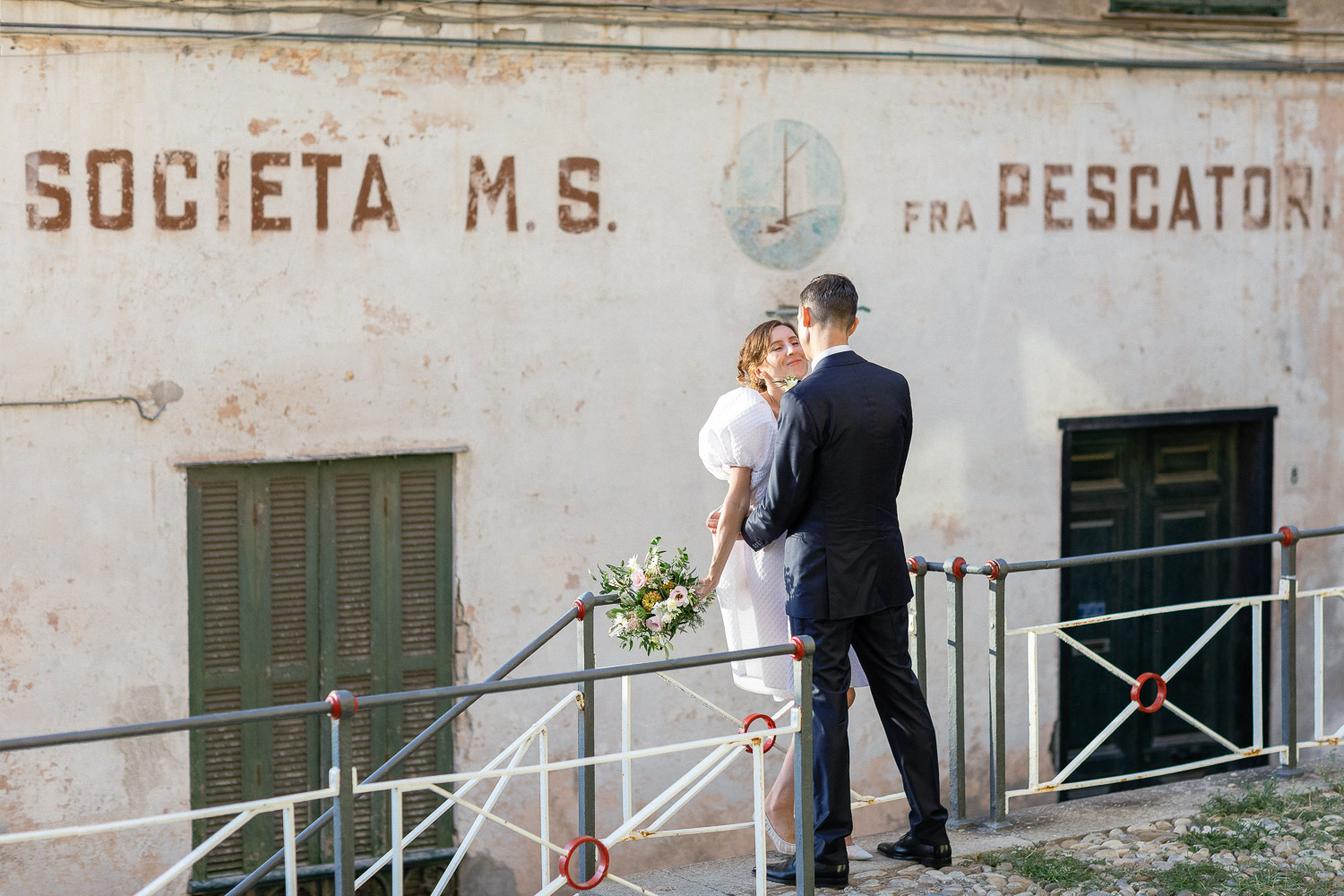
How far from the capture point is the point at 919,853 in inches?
195

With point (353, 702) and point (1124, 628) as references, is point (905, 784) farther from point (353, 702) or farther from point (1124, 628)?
point (1124, 628)

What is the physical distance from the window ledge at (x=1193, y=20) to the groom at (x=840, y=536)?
451 centimetres

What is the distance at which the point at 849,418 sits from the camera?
4.43 meters

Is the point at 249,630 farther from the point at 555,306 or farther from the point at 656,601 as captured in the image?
the point at 656,601

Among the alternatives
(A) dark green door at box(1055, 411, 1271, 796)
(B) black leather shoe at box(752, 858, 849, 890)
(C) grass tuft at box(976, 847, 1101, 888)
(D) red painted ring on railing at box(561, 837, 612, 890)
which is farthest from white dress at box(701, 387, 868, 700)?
(A) dark green door at box(1055, 411, 1271, 796)

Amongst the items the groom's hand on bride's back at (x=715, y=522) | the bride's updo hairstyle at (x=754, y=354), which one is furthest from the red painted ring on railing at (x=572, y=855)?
the bride's updo hairstyle at (x=754, y=354)

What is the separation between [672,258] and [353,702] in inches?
165

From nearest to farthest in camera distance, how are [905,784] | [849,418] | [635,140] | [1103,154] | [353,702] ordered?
[353,702]
[849,418]
[905,784]
[635,140]
[1103,154]

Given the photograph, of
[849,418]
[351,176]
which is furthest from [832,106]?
[849,418]

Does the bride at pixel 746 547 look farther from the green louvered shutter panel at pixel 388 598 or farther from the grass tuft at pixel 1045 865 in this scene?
the green louvered shutter panel at pixel 388 598

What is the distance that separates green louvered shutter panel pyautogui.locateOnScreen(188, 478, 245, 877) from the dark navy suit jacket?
3.48 m

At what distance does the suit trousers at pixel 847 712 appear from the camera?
4574 mm

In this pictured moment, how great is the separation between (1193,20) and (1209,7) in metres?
0.15

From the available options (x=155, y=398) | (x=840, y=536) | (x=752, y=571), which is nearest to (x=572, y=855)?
(x=752, y=571)
